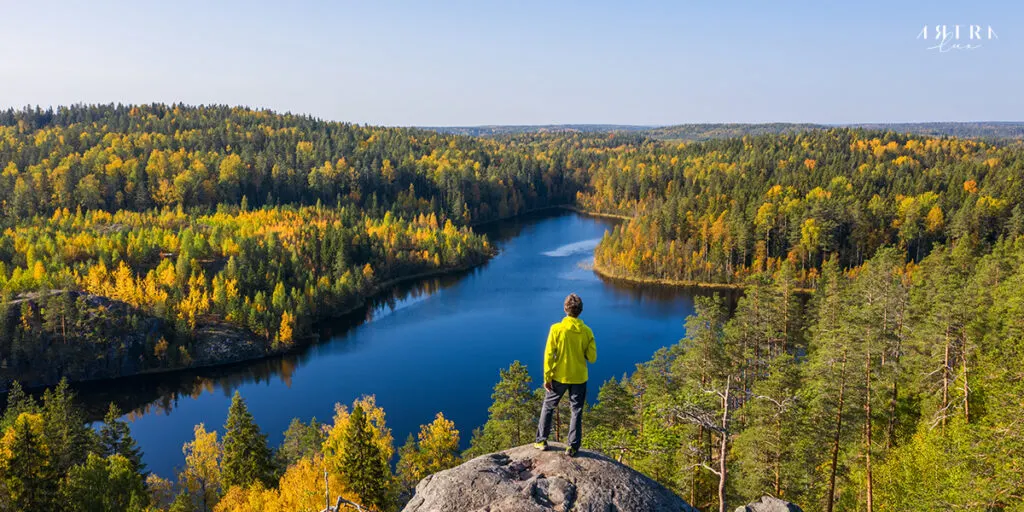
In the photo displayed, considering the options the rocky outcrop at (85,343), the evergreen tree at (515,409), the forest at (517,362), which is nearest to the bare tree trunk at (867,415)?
the forest at (517,362)

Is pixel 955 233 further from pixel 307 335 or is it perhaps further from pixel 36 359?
pixel 36 359

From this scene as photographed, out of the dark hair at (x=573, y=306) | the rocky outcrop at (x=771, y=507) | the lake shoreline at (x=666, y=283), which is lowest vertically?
the lake shoreline at (x=666, y=283)

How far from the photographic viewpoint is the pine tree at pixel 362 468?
99.2 ft

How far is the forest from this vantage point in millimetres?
26094

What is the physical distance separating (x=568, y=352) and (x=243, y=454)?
1154 inches

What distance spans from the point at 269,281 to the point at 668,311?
56809 millimetres

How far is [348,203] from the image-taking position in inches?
5999

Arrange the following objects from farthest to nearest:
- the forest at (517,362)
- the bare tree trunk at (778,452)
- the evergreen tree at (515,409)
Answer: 1. the evergreen tree at (515,409)
2. the forest at (517,362)
3. the bare tree trunk at (778,452)

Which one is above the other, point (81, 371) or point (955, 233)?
point (955, 233)

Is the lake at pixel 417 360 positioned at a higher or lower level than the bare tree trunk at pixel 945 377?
lower

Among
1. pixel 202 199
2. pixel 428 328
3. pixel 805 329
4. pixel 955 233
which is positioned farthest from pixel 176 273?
pixel 955 233

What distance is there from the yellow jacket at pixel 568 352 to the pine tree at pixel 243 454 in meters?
27.8

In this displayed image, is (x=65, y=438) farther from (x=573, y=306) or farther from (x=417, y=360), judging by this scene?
(x=573, y=306)

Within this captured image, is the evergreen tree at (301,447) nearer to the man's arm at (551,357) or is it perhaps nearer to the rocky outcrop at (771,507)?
the man's arm at (551,357)
